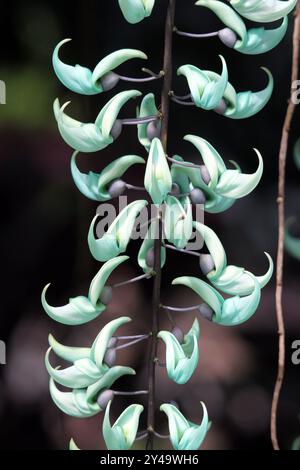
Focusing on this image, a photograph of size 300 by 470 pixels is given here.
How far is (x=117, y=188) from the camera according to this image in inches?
46.5

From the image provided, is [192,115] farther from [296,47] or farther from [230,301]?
[230,301]

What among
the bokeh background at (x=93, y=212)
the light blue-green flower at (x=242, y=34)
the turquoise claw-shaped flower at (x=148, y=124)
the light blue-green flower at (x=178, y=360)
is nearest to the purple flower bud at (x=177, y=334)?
the light blue-green flower at (x=178, y=360)

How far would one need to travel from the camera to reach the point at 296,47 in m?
1.36

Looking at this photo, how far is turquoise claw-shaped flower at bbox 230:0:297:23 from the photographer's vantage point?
1086mm

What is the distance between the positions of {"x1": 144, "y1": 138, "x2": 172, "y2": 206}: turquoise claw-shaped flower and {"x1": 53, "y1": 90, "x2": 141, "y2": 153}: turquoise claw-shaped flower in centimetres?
9

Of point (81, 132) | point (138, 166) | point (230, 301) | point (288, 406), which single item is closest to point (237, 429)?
point (288, 406)

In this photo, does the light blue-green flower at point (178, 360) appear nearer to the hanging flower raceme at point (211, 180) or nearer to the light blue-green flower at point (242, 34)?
the hanging flower raceme at point (211, 180)

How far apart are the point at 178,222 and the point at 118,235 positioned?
0.09m

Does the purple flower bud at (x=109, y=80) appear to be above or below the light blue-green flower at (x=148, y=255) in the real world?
above

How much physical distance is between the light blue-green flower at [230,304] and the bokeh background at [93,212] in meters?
1.26

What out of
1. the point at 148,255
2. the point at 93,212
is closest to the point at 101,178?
the point at 148,255

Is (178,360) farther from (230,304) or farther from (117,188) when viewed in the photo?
(117,188)

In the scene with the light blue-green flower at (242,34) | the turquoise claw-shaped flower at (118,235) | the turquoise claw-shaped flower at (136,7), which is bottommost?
the turquoise claw-shaped flower at (118,235)

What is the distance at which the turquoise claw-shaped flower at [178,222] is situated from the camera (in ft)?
3.56
